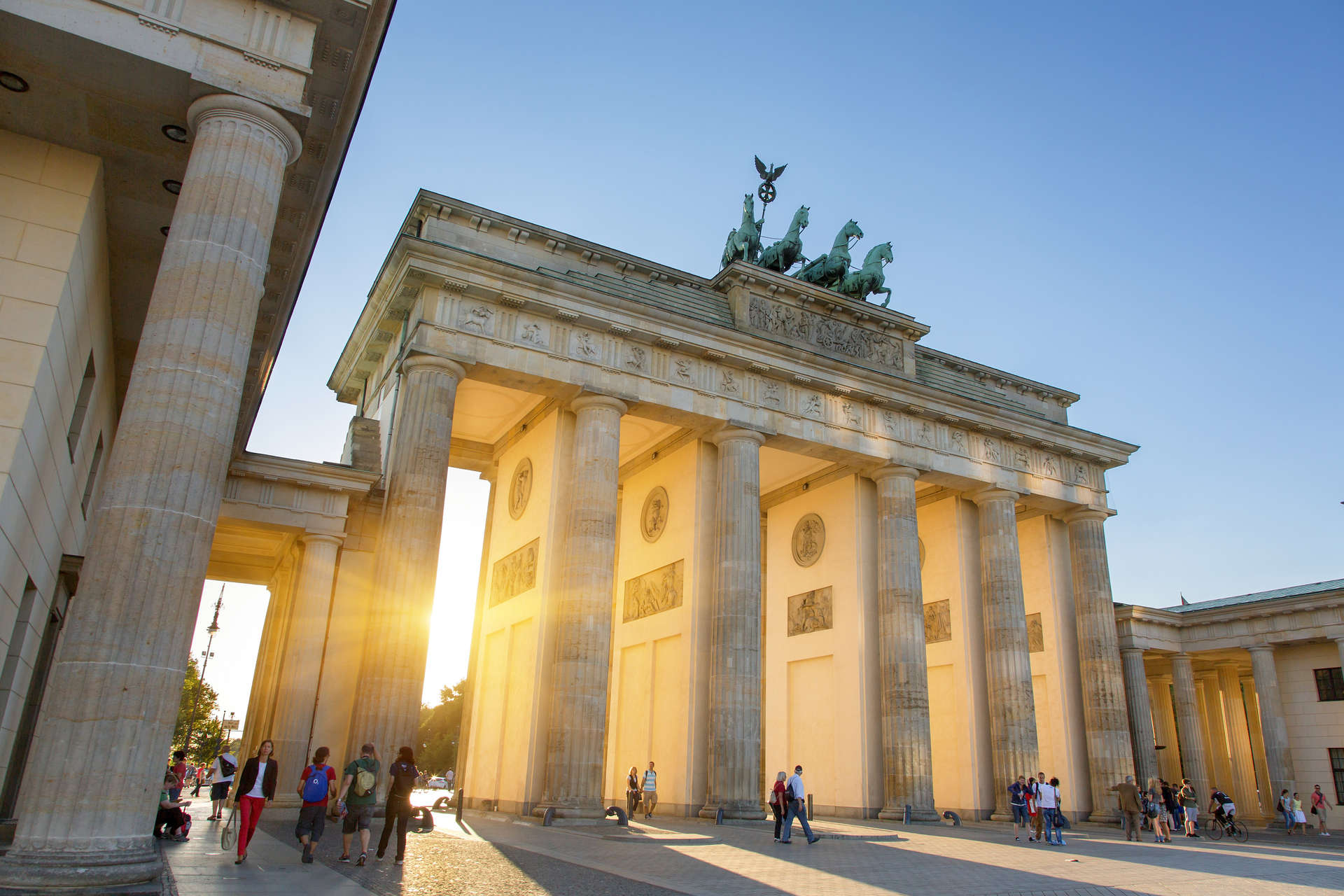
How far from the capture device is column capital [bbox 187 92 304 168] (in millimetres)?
9680

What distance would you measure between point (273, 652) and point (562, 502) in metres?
8.92

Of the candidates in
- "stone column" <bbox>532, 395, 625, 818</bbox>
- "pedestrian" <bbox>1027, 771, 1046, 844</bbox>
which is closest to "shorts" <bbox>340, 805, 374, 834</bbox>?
"stone column" <bbox>532, 395, 625, 818</bbox>

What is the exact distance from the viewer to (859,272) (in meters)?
30.9

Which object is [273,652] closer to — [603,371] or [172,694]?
[603,371]

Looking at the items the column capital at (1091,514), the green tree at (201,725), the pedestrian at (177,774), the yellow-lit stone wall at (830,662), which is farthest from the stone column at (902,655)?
the green tree at (201,725)

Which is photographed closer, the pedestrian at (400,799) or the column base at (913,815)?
the pedestrian at (400,799)

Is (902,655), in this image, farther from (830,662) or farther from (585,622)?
(585,622)

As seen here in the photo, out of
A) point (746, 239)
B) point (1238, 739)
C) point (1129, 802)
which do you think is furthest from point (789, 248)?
point (1238, 739)

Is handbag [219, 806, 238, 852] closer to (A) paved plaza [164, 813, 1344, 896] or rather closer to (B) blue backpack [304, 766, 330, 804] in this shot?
(A) paved plaza [164, 813, 1344, 896]

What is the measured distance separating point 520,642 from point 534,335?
8573mm

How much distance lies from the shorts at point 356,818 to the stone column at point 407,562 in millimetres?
7698

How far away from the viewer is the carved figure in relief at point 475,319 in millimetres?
22906

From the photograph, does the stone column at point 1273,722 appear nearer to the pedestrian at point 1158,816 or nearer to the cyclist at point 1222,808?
the cyclist at point 1222,808

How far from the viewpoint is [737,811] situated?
22.7m
